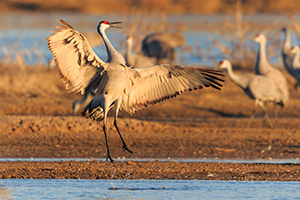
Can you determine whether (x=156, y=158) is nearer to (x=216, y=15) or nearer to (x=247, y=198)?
(x=247, y=198)

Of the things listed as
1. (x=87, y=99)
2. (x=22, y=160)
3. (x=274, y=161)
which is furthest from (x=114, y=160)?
(x=87, y=99)

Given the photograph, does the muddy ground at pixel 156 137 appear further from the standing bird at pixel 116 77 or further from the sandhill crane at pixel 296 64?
the standing bird at pixel 116 77

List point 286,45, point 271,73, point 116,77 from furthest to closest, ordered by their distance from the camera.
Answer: point 286,45 → point 271,73 → point 116,77

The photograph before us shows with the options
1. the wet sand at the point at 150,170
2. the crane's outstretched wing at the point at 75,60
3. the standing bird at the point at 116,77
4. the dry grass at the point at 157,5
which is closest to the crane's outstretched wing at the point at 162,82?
the standing bird at the point at 116,77

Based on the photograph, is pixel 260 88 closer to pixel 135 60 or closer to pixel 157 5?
pixel 135 60

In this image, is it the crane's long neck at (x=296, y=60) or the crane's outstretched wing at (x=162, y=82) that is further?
the crane's long neck at (x=296, y=60)

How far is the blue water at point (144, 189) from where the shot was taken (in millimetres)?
6727

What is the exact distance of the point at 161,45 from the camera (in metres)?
19.3

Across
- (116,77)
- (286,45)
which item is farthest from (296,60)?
(116,77)

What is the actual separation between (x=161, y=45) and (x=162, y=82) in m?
10.7

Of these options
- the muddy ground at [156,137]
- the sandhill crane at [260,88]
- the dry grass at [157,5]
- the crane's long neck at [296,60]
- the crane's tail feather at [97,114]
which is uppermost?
the dry grass at [157,5]

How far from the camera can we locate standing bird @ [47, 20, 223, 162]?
8102 mm

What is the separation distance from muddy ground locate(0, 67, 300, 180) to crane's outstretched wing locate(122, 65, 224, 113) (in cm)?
95

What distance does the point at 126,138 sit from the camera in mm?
10766
